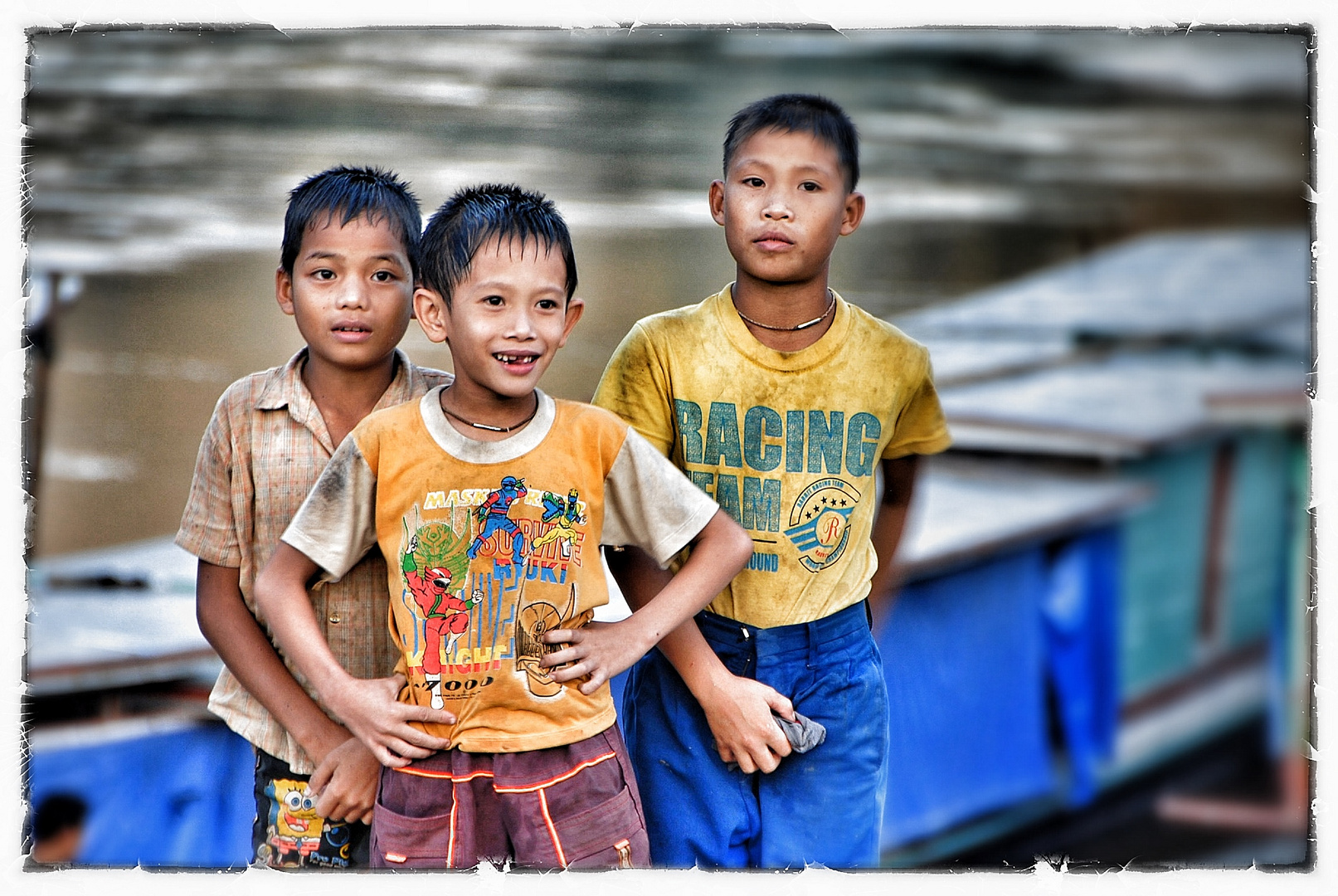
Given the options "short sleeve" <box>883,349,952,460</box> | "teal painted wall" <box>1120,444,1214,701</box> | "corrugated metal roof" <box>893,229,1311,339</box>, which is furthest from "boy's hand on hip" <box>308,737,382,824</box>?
"teal painted wall" <box>1120,444,1214,701</box>

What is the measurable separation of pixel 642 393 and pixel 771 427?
25 centimetres

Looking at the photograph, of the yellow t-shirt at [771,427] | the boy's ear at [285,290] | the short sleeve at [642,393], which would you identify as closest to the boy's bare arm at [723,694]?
the yellow t-shirt at [771,427]

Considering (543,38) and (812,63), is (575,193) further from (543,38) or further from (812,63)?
(812,63)

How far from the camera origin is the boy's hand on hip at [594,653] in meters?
2.05

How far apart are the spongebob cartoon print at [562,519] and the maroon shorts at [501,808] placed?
0.35m

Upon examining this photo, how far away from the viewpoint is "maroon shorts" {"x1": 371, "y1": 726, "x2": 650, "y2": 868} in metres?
2.04

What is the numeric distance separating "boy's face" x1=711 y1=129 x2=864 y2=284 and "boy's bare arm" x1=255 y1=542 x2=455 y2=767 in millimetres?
979

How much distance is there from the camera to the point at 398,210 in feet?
7.13

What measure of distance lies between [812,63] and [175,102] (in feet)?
4.53

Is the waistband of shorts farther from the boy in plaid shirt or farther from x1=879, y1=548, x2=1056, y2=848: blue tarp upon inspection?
the boy in plaid shirt

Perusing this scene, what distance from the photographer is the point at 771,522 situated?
7.50ft

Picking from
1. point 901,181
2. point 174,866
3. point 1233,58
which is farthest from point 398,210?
point 1233,58

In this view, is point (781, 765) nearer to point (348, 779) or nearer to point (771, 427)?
point (771, 427)

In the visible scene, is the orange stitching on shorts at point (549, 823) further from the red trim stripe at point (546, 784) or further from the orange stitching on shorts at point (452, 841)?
the orange stitching on shorts at point (452, 841)
